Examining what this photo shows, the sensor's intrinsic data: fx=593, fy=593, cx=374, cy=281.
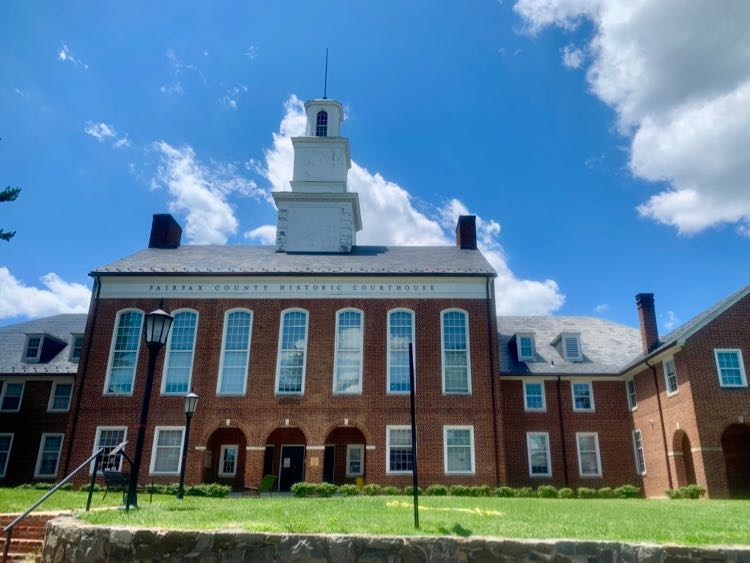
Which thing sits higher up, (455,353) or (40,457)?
(455,353)

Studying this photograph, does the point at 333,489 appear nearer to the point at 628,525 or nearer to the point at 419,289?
the point at 419,289

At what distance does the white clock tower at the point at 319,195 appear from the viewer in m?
32.1

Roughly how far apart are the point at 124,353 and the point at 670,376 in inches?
930

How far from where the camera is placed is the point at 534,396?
2873 centimetres

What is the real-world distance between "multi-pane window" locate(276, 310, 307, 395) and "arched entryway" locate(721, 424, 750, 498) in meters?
17.8

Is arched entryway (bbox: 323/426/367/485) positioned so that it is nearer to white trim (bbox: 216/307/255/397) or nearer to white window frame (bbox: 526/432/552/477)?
white trim (bbox: 216/307/255/397)

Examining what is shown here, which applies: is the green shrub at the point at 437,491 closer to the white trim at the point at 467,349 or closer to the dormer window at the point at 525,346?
the white trim at the point at 467,349

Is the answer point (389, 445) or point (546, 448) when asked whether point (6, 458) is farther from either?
point (546, 448)

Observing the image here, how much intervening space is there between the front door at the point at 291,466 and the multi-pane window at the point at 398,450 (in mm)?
4105

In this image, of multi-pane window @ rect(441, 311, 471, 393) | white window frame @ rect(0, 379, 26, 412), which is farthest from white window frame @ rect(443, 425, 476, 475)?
white window frame @ rect(0, 379, 26, 412)

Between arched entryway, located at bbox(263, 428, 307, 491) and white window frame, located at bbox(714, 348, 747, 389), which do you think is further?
arched entryway, located at bbox(263, 428, 307, 491)

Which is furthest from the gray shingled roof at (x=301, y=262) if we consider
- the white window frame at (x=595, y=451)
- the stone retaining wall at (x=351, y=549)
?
the stone retaining wall at (x=351, y=549)

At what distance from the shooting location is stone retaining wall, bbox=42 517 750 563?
8109 millimetres

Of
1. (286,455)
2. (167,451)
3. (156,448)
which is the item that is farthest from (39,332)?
(286,455)
